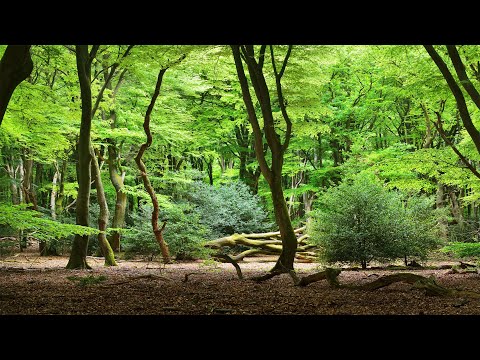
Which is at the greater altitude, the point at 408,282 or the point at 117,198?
the point at 117,198

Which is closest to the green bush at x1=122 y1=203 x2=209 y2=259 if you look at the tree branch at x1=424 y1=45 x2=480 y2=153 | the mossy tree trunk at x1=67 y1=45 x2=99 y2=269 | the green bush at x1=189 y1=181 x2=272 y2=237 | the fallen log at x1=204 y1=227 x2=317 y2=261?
the fallen log at x1=204 y1=227 x2=317 y2=261

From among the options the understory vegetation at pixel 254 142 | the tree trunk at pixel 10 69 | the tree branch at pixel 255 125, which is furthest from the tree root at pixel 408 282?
the tree trunk at pixel 10 69

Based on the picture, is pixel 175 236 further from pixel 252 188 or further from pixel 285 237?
pixel 252 188

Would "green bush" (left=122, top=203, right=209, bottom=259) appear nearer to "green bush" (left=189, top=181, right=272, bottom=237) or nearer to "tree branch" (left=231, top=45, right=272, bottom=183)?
"green bush" (left=189, top=181, right=272, bottom=237)

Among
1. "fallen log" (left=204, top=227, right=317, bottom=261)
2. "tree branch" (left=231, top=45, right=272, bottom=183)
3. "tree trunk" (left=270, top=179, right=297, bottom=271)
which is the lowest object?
"fallen log" (left=204, top=227, right=317, bottom=261)

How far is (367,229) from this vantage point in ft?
31.6

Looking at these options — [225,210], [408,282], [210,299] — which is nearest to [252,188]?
[225,210]

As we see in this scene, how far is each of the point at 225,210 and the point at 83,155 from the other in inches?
251

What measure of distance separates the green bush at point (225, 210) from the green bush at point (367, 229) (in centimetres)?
539

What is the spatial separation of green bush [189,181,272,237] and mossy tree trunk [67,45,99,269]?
571 cm

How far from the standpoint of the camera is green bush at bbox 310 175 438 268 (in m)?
9.62

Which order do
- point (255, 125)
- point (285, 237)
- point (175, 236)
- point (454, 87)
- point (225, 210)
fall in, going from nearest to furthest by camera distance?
point (454, 87), point (285, 237), point (255, 125), point (175, 236), point (225, 210)
